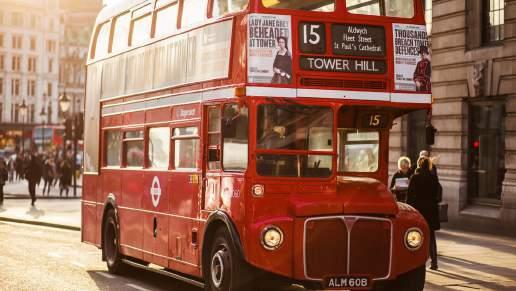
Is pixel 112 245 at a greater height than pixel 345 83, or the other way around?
pixel 345 83

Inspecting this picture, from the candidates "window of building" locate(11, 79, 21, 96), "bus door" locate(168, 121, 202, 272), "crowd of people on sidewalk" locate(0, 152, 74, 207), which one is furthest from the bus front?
"window of building" locate(11, 79, 21, 96)

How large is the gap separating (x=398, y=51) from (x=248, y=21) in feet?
5.95

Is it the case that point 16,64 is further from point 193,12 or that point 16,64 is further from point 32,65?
point 193,12

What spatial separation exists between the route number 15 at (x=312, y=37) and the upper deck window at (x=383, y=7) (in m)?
0.46

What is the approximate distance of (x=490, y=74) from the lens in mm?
23984

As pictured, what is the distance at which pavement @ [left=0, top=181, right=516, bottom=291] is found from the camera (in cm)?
1463

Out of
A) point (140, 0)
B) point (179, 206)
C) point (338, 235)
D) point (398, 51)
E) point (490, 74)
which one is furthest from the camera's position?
point (490, 74)

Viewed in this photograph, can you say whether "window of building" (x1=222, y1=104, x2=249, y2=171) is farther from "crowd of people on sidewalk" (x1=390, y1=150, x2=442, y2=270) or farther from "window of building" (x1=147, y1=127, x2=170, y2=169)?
"crowd of people on sidewalk" (x1=390, y1=150, x2=442, y2=270)

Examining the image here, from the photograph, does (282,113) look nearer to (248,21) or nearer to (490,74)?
(248,21)

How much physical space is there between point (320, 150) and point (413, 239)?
1415mm

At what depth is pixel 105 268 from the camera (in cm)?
1691

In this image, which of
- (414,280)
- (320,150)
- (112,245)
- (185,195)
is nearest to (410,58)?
(320,150)

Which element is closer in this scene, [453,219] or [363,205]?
[363,205]

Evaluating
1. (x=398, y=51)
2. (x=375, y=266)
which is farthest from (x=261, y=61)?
(x=375, y=266)
